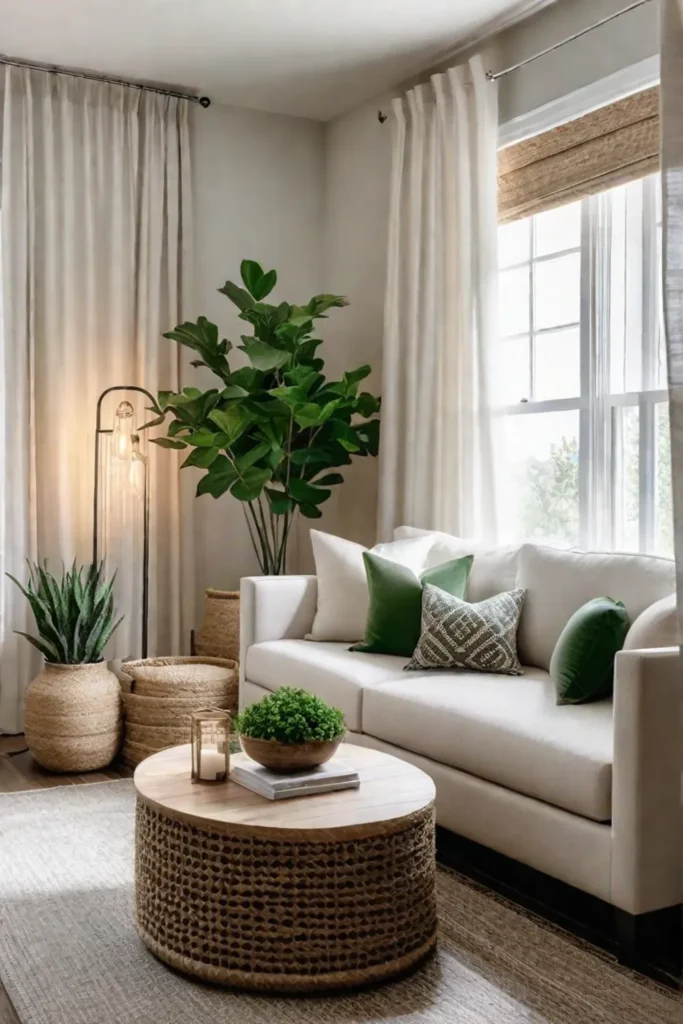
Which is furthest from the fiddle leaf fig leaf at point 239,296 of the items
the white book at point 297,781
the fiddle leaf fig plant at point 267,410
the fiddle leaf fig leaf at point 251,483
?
the white book at point 297,781

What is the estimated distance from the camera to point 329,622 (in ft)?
12.7

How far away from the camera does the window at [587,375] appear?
11.2 feet

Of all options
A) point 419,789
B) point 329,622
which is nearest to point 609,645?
point 419,789

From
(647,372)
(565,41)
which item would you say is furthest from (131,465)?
(565,41)

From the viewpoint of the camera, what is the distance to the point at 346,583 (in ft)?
12.7

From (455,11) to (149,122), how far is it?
156cm

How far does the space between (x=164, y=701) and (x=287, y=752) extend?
169 cm

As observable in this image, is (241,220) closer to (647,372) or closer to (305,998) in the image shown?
(647,372)

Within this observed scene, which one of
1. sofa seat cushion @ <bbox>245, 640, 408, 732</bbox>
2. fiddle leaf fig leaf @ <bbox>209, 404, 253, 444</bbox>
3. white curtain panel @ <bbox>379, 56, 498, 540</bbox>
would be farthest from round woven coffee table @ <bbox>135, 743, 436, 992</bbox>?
fiddle leaf fig leaf @ <bbox>209, 404, 253, 444</bbox>

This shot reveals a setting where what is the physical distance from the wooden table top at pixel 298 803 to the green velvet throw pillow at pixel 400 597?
1044mm

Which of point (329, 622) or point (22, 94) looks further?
point (22, 94)

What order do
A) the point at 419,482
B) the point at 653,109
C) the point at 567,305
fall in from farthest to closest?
the point at 419,482 < the point at 567,305 < the point at 653,109

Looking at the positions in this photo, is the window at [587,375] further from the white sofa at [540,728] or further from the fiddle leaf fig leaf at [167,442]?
the fiddle leaf fig leaf at [167,442]

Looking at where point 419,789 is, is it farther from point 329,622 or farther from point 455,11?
point 455,11
